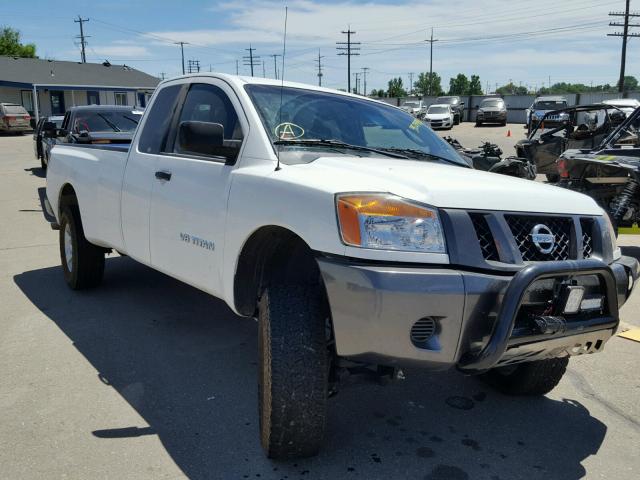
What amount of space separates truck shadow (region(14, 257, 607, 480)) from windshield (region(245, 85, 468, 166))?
151cm

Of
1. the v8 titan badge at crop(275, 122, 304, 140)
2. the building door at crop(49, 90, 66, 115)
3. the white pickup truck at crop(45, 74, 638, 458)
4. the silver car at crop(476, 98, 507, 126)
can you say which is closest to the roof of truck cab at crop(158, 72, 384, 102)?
the white pickup truck at crop(45, 74, 638, 458)

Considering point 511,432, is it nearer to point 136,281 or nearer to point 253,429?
point 253,429

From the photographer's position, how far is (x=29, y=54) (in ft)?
268

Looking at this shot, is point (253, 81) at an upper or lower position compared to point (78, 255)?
upper

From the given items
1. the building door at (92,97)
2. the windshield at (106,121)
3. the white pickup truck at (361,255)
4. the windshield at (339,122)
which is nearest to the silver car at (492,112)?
the building door at (92,97)

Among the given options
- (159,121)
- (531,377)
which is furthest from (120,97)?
(531,377)

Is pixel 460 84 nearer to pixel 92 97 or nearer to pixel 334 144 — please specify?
pixel 92 97

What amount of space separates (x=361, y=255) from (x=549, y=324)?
0.89 metres

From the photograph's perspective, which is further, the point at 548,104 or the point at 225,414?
the point at 548,104

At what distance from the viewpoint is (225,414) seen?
3.53 m

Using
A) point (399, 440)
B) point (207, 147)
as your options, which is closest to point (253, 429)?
point (399, 440)

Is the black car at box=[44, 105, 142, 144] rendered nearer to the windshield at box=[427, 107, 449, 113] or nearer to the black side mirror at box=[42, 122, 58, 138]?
the black side mirror at box=[42, 122, 58, 138]

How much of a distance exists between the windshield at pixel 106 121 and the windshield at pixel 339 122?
792 centimetres

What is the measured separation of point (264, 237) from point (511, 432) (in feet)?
5.66
